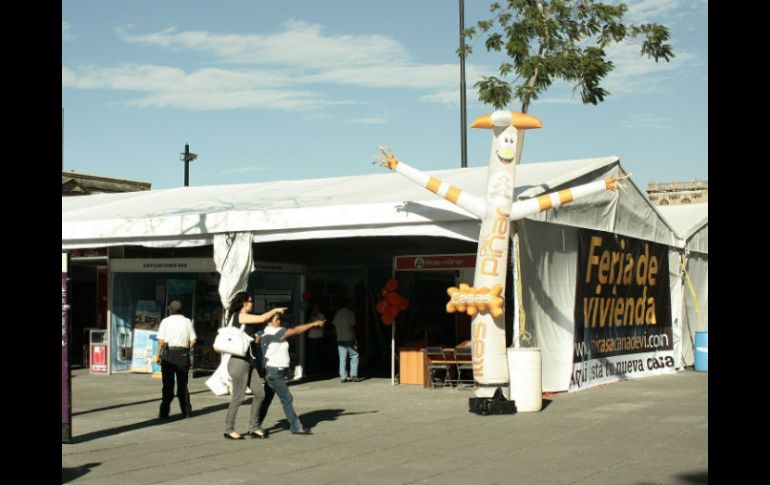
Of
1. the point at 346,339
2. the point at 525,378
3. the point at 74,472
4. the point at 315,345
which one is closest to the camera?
the point at 74,472

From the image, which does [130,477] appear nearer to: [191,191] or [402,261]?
[402,261]

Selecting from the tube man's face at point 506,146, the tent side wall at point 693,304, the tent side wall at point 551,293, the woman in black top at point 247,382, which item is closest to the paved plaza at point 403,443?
the woman in black top at point 247,382

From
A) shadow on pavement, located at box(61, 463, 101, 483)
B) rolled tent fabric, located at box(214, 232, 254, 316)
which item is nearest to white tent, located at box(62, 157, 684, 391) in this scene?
rolled tent fabric, located at box(214, 232, 254, 316)

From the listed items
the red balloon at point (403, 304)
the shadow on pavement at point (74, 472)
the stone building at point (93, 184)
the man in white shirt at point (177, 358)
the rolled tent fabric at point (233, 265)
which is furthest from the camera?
the stone building at point (93, 184)

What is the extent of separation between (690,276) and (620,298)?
193 inches

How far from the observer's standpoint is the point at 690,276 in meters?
24.4

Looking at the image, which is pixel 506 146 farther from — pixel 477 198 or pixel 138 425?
pixel 138 425

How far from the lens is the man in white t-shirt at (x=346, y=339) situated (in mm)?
Answer: 20312

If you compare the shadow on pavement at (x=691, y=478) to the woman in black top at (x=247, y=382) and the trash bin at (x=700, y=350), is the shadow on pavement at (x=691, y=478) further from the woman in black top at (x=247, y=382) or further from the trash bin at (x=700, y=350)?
the trash bin at (x=700, y=350)

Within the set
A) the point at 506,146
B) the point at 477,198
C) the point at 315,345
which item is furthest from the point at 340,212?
the point at 315,345

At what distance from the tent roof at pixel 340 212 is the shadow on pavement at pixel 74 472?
726 centimetres

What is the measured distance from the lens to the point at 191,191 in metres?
23.4

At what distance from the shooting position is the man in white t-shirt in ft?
66.6

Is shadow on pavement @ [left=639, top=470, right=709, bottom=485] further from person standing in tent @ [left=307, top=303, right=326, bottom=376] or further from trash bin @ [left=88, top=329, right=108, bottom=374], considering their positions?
trash bin @ [left=88, top=329, right=108, bottom=374]
